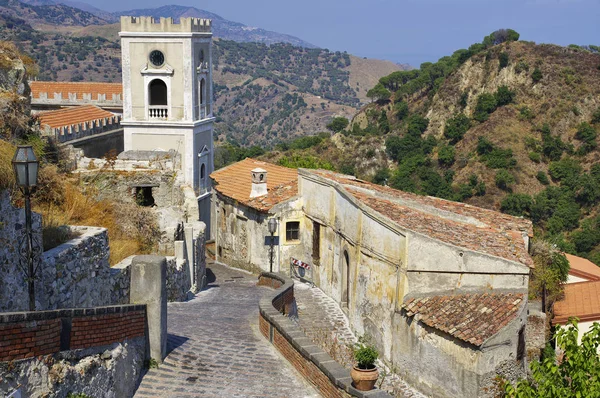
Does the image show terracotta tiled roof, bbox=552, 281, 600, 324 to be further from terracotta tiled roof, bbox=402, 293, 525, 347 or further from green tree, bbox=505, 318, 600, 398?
green tree, bbox=505, 318, 600, 398

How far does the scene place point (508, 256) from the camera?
65.9 feet

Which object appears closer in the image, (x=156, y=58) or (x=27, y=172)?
(x=27, y=172)

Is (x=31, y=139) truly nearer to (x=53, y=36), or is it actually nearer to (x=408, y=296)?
(x=408, y=296)

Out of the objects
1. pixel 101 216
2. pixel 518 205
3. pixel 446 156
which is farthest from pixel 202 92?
pixel 446 156

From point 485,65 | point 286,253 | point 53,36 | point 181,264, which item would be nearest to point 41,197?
point 181,264

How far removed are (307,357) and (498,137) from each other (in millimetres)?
77803

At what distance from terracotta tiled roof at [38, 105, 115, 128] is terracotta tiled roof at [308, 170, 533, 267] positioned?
1460 centimetres

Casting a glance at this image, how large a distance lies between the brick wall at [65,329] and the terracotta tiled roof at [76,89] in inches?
1681

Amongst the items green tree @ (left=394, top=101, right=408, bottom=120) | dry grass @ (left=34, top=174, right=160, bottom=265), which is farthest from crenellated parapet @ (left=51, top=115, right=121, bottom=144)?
green tree @ (left=394, top=101, right=408, bottom=120)

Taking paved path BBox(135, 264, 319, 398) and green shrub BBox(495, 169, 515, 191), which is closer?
paved path BBox(135, 264, 319, 398)

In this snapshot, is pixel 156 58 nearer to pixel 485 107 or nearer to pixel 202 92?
pixel 202 92

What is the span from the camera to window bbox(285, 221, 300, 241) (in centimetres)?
2794

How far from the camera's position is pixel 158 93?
46031 mm

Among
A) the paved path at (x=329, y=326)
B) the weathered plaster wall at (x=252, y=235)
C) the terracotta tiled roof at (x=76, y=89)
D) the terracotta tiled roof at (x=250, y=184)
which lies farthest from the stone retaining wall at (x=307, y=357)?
the terracotta tiled roof at (x=76, y=89)
